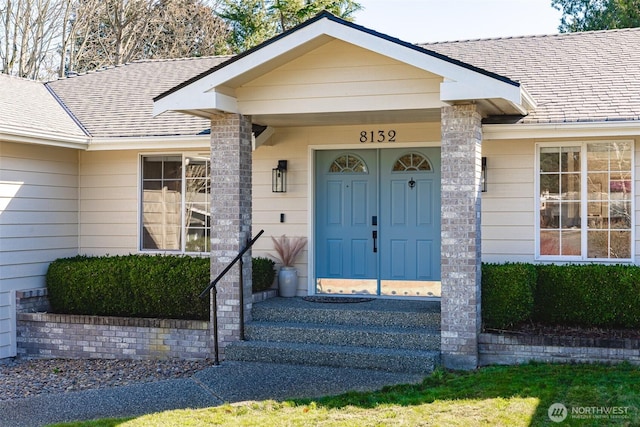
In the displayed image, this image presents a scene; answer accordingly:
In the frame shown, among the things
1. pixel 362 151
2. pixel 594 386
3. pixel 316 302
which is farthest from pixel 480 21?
pixel 594 386

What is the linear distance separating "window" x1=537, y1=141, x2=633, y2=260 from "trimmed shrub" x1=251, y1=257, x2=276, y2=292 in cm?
374

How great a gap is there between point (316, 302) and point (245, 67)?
3.34 m

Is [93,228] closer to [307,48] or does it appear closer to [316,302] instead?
[316,302]

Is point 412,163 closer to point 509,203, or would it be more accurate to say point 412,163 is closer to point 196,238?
point 509,203

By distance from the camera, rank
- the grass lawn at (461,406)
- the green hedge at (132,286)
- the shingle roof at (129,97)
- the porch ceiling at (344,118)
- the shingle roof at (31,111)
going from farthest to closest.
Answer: the shingle roof at (129,97), the shingle roof at (31,111), the green hedge at (132,286), the porch ceiling at (344,118), the grass lawn at (461,406)

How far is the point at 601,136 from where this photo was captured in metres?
9.35

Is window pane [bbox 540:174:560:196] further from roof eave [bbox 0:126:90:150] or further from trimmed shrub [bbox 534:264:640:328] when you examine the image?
roof eave [bbox 0:126:90:150]

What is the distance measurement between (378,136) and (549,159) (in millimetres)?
2388

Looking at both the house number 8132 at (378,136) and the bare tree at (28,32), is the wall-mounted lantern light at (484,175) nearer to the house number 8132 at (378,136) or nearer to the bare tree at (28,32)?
the house number 8132 at (378,136)

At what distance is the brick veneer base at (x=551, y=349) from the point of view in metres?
8.09

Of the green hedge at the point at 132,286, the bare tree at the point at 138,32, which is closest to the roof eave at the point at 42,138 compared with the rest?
the green hedge at the point at 132,286

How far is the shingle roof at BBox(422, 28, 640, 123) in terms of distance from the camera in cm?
952

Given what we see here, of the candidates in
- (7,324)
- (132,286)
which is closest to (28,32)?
(7,324)

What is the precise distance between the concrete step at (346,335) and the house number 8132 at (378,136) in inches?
114
